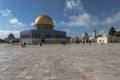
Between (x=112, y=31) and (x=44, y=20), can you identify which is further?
(x=112, y=31)

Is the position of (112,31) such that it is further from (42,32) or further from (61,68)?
(61,68)

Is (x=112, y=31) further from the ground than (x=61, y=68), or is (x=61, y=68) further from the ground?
(x=112, y=31)

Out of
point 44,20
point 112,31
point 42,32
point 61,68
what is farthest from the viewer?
point 112,31

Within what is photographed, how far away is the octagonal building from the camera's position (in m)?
70.8

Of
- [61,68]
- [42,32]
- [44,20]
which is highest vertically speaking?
[44,20]

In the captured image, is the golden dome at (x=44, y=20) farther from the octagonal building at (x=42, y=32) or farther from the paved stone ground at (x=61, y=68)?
the paved stone ground at (x=61, y=68)

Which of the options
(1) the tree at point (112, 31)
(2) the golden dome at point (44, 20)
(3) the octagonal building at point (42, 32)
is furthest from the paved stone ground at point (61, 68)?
(1) the tree at point (112, 31)

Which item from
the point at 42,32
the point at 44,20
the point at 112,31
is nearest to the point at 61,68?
the point at 44,20

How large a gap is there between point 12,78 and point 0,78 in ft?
1.45

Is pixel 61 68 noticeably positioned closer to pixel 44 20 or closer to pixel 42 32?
pixel 44 20

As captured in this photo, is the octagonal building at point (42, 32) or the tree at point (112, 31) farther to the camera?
the tree at point (112, 31)

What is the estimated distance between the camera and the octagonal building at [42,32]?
7075 centimetres

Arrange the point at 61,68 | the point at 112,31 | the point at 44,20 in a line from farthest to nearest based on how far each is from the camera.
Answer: the point at 112,31 < the point at 44,20 < the point at 61,68

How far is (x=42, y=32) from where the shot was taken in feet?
234
